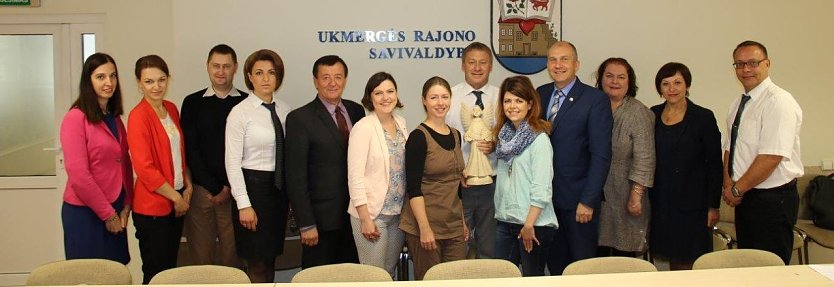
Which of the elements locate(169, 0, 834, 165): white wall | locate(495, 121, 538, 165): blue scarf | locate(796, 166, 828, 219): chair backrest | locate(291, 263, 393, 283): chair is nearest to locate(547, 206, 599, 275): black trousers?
locate(495, 121, 538, 165): blue scarf

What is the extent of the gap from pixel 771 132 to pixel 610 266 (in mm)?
1458

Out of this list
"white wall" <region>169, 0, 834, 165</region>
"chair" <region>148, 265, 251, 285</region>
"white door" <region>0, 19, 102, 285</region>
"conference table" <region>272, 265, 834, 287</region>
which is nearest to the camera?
"conference table" <region>272, 265, 834, 287</region>

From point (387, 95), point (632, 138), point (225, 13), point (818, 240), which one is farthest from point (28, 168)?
point (818, 240)

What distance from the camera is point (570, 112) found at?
351cm

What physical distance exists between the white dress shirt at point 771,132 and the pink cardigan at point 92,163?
11.1 ft

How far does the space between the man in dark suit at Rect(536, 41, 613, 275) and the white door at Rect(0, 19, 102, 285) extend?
3.59m

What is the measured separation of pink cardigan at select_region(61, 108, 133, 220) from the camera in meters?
3.34

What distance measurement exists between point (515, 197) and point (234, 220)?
5.10ft

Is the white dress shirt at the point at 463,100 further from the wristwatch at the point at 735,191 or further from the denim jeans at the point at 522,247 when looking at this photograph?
the wristwatch at the point at 735,191

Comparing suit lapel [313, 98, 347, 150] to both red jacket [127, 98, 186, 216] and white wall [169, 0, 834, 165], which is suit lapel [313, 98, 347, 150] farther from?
white wall [169, 0, 834, 165]

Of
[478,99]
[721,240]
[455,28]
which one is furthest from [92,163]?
[721,240]

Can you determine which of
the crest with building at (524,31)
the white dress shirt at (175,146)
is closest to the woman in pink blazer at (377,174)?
A: the white dress shirt at (175,146)

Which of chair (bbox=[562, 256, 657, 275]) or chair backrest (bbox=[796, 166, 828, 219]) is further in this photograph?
chair backrest (bbox=[796, 166, 828, 219])

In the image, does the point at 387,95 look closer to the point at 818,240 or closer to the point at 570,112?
the point at 570,112
